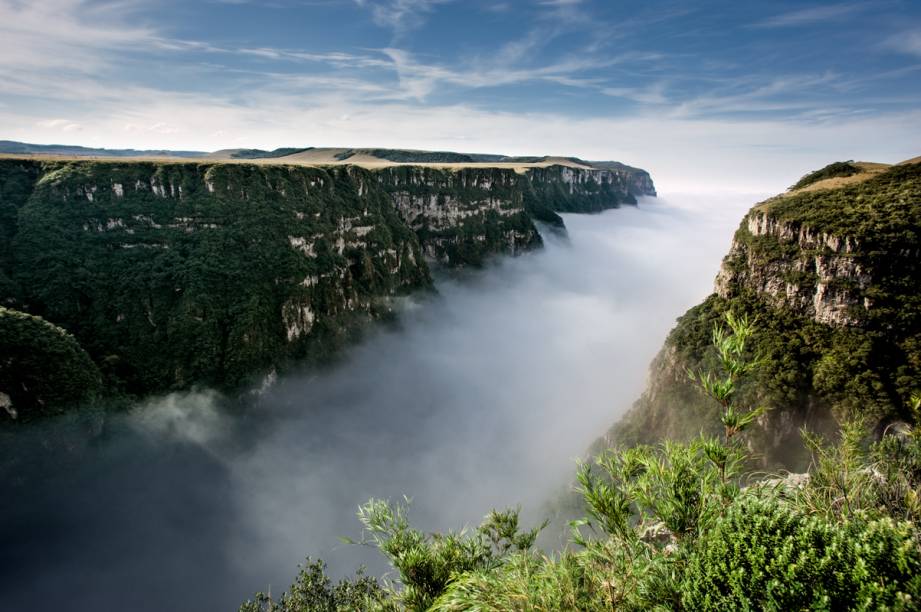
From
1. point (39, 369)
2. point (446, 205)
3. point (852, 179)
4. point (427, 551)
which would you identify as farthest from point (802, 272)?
point (446, 205)

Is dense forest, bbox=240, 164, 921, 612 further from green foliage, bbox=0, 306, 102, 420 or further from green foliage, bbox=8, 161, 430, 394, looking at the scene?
green foliage, bbox=8, 161, 430, 394

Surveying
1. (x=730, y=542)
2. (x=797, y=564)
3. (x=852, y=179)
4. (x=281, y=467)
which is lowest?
(x=281, y=467)

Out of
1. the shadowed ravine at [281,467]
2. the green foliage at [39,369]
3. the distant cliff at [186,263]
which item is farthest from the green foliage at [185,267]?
the shadowed ravine at [281,467]

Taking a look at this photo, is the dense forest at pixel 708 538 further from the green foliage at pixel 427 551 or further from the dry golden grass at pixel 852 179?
the dry golden grass at pixel 852 179

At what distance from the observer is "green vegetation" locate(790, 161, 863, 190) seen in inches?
2840

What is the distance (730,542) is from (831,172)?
94471 mm

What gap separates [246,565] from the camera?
6391 cm

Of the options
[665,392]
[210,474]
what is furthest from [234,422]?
[665,392]

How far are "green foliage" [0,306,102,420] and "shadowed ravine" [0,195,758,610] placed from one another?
4.33 m

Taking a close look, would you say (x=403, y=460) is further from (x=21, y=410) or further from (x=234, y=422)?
(x=21, y=410)

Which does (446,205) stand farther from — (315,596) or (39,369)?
(315,596)

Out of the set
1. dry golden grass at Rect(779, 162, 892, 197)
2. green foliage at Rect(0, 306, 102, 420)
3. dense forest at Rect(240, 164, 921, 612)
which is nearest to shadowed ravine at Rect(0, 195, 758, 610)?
green foliage at Rect(0, 306, 102, 420)

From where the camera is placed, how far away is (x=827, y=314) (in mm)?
51625

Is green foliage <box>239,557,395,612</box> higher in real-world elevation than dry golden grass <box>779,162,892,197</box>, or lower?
lower
